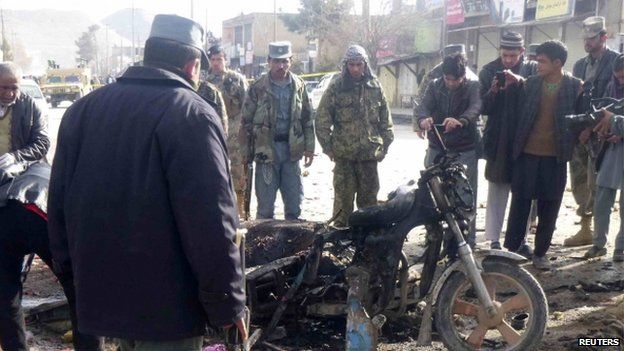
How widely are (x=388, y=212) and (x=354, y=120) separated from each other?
255 cm

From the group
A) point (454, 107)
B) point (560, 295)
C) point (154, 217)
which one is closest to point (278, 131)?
point (454, 107)

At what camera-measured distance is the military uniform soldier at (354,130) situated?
22.0 ft

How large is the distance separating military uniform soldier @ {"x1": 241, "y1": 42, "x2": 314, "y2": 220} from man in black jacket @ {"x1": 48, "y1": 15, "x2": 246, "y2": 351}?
4.27 m

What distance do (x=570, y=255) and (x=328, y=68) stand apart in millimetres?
38929

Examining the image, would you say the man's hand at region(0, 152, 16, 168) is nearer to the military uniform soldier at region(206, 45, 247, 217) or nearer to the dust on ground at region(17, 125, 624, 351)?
the dust on ground at region(17, 125, 624, 351)

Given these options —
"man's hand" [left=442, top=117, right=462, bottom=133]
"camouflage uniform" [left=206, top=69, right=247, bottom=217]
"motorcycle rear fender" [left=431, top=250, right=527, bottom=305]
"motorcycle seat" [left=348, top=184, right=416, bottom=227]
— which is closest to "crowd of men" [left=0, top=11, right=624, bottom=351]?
"man's hand" [left=442, top=117, right=462, bottom=133]

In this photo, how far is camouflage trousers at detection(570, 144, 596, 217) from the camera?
23.5 ft

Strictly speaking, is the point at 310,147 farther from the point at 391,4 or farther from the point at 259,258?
the point at 391,4

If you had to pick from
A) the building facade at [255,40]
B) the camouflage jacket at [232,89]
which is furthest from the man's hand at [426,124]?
the building facade at [255,40]

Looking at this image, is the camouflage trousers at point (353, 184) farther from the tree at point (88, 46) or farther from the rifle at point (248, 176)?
the tree at point (88, 46)

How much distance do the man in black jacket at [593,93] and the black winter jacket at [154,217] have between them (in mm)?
5075

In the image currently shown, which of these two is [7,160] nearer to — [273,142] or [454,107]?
[273,142]

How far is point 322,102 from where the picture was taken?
6.82 meters

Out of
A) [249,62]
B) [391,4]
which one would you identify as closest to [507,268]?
[391,4]
